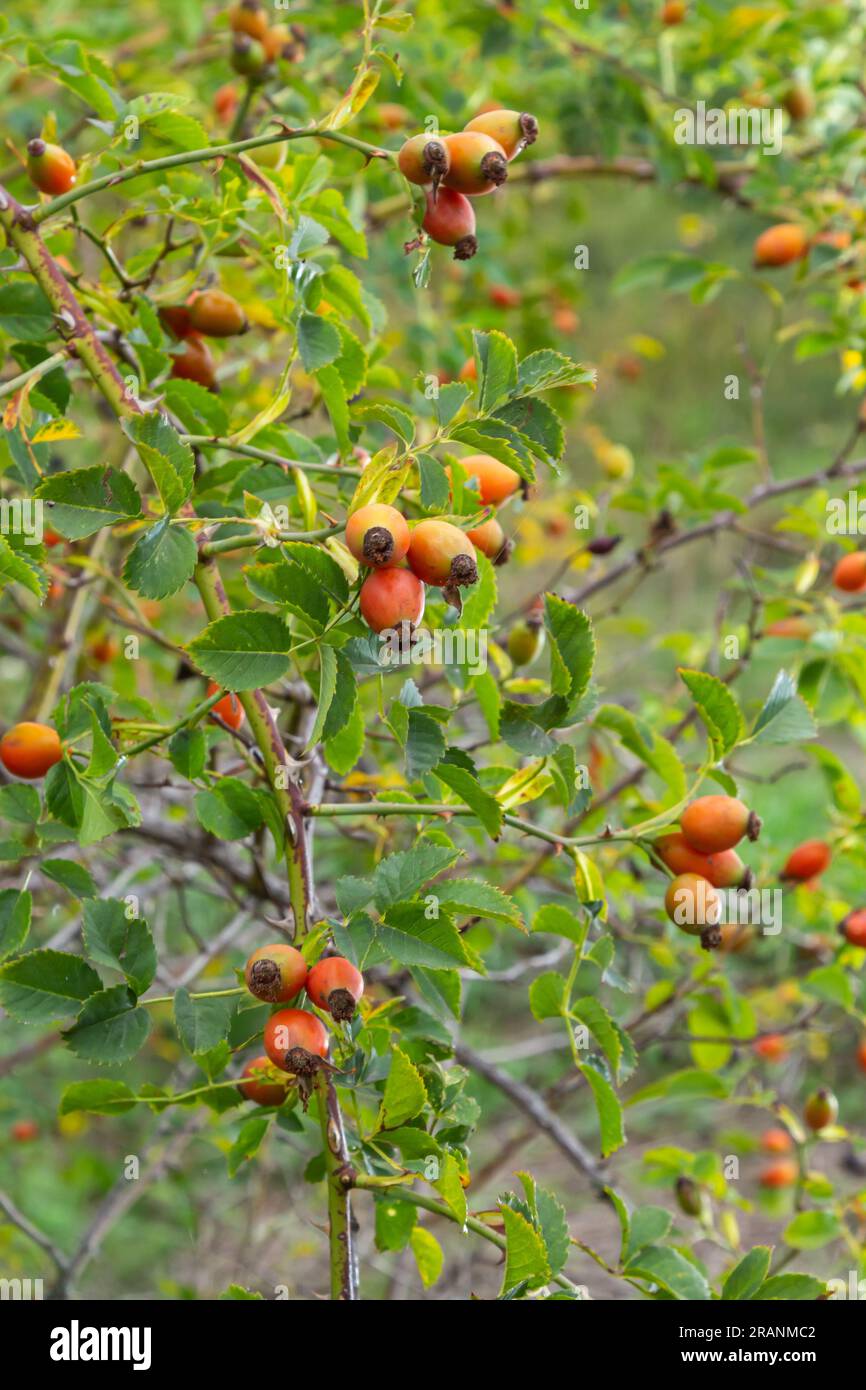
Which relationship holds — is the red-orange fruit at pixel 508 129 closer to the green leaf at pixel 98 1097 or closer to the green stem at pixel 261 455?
the green stem at pixel 261 455

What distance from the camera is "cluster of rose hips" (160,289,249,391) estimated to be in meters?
1.01

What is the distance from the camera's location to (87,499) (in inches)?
29.4

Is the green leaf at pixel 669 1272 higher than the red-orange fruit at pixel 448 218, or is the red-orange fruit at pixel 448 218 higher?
the red-orange fruit at pixel 448 218

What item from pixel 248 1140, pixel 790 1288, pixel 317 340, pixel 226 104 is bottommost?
pixel 790 1288

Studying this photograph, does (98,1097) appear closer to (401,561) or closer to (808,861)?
(401,561)

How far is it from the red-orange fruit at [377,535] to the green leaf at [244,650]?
70mm

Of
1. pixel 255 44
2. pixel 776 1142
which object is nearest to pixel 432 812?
pixel 255 44

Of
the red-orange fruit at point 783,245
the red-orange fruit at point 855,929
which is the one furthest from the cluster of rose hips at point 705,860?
the red-orange fruit at point 783,245

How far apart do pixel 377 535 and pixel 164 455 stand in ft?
0.51

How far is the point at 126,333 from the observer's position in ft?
3.11

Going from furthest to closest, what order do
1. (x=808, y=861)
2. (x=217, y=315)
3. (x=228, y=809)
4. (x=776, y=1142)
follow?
(x=776, y=1142)
(x=808, y=861)
(x=217, y=315)
(x=228, y=809)

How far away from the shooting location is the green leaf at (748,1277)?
86cm

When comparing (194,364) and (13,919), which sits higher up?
(194,364)
